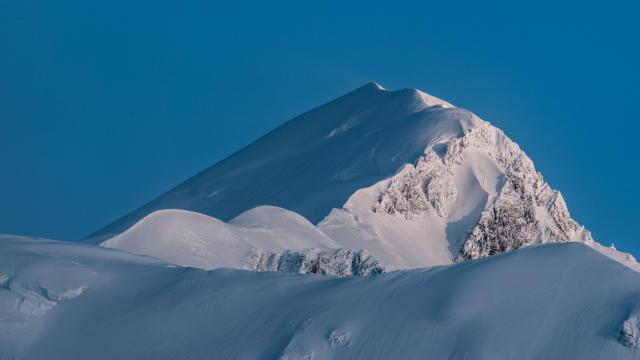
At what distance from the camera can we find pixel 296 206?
5772cm

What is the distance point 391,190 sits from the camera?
5788 cm

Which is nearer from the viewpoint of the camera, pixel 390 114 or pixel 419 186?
pixel 419 186

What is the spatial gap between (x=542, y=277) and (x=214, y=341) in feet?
21.9

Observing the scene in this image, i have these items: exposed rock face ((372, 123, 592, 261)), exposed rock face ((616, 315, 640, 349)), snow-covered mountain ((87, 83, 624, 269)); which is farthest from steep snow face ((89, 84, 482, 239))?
exposed rock face ((616, 315, 640, 349))

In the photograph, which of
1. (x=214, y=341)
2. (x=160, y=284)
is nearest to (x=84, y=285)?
(x=160, y=284)

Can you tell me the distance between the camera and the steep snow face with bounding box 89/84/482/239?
60.8m

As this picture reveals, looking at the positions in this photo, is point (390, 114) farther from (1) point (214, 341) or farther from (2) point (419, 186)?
(1) point (214, 341)

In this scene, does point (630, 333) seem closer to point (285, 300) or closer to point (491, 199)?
point (285, 300)

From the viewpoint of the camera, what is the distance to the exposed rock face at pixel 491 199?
193 ft

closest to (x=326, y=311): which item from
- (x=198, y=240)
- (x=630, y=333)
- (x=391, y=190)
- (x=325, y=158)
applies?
(x=630, y=333)

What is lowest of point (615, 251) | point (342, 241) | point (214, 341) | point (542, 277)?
point (214, 341)

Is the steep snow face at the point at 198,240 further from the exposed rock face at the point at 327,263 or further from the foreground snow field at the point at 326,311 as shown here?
the foreground snow field at the point at 326,311

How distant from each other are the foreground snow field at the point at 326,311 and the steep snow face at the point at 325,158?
26.5 m

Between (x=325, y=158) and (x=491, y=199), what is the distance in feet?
33.1
